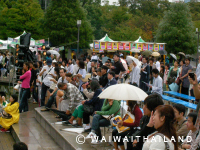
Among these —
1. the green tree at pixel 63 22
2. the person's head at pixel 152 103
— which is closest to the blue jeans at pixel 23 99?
the person's head at pixel 152 103

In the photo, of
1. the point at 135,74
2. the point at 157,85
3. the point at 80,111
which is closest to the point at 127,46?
the point at 135,74

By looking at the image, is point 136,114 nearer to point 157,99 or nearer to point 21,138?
point 157,99

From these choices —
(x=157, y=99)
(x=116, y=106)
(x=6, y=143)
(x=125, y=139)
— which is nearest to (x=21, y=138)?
(x=6, y=143)

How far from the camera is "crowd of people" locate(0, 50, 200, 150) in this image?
3213 millimetres

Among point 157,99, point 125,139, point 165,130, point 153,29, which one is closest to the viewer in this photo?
point 165,130

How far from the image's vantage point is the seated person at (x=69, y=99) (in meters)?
8.12

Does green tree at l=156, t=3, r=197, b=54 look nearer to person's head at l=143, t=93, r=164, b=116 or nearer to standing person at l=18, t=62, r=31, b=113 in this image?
standing person at l=18, t=62, r=31, b=113

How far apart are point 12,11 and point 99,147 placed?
35.7 metres

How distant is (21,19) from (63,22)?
267 inches

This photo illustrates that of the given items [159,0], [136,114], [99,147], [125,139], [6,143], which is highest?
[159,0]

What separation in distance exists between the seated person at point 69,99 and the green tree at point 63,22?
90.8ft

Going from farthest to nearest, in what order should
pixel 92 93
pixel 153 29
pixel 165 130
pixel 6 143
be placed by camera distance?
pixel 153 29 → pixel 6 143 → pixel 92 93 → pixel 165 130

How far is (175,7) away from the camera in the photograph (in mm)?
38094

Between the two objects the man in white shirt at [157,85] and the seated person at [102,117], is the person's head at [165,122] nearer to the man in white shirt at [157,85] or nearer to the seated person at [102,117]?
the seated person at [102,117]
